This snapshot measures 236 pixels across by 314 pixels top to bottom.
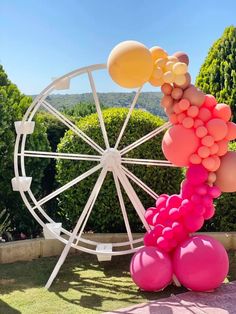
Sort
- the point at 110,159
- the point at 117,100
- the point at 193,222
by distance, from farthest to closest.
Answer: the point at 117,100 < the point at 110,159 < the point at 193,222

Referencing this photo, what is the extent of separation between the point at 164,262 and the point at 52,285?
106 centimetres

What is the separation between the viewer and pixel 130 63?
12.9 feet

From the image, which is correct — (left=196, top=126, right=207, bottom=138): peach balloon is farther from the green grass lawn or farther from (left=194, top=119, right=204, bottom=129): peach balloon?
the green grass lawn

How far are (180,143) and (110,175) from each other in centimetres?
151

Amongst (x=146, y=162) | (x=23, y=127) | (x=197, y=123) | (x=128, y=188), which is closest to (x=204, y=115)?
(x=197, y=123)

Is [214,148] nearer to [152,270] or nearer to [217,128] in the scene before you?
[217,128]

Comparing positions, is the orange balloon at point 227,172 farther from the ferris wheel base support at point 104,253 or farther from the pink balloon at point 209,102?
the ferris wheel base support at point 104,253

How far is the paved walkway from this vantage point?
12.5 ft

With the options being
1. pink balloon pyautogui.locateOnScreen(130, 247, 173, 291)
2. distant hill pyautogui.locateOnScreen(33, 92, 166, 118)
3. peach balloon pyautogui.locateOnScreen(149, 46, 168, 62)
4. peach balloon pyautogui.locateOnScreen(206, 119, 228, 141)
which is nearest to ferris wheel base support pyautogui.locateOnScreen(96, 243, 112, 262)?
pink balloon pyautogui.locateOnScreen(130, 247, 173, 291)

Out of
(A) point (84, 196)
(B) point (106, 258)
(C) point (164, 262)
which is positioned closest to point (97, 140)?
(A) point (84, 196)

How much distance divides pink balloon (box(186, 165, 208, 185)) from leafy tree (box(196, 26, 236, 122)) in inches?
76.5

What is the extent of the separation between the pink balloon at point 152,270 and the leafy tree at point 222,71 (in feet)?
7.81

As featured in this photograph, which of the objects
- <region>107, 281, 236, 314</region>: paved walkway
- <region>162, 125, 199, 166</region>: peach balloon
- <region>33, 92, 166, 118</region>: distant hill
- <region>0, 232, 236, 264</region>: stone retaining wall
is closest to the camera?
<region>107, 281, 236, 314</region>: paved walkway

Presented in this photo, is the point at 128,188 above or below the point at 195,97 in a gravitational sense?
below
